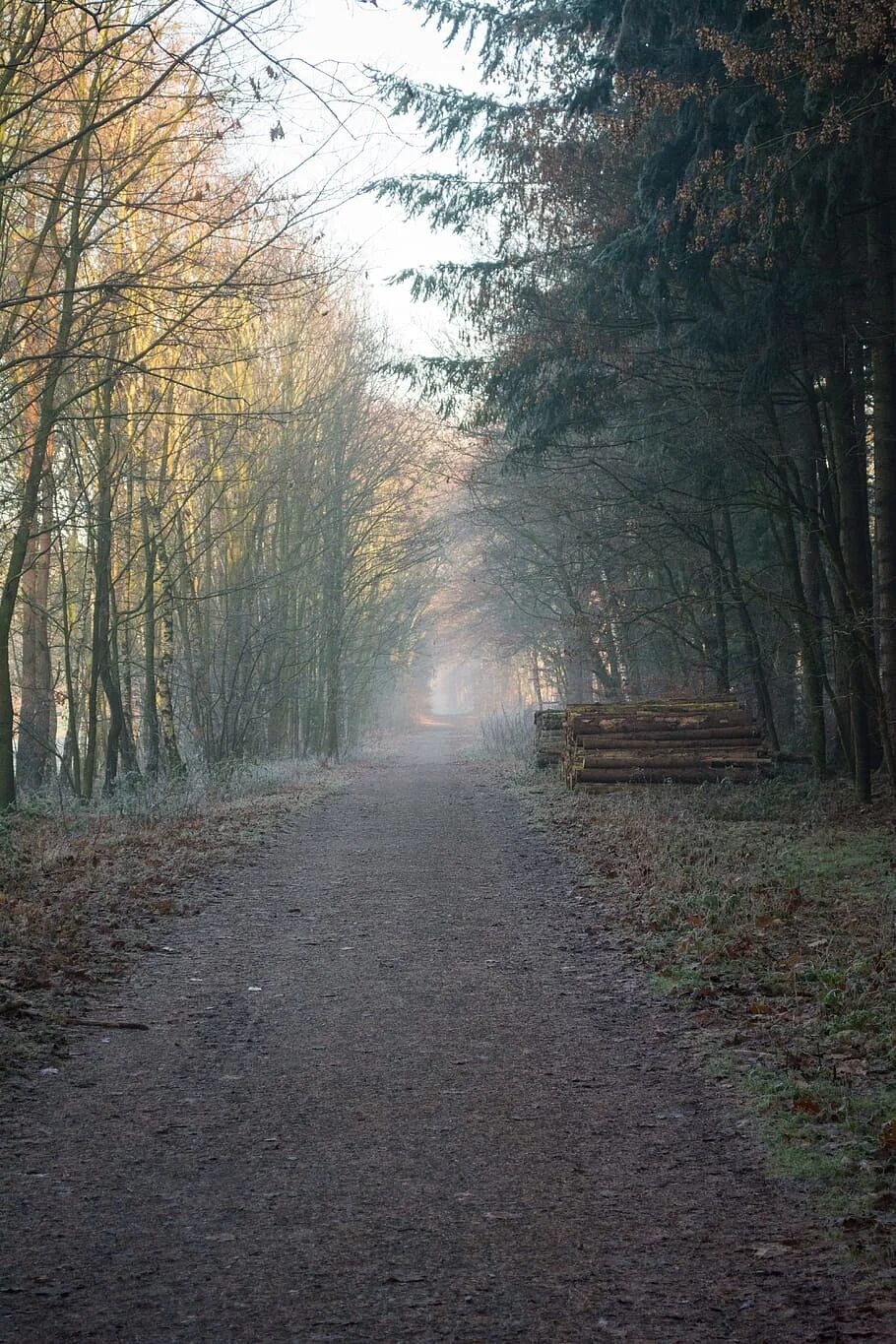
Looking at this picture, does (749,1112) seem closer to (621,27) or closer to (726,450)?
(621,27)

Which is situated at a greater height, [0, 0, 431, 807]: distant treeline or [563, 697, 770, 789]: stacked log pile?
[0, 0, 431, 807]: distant treeline

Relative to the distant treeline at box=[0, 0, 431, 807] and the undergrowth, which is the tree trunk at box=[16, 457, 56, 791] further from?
the undergrowth

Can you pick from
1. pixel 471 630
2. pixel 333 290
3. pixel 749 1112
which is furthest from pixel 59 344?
pixel 471 630

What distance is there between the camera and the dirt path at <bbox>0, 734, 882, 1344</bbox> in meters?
3.18

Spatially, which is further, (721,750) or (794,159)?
(721,750)

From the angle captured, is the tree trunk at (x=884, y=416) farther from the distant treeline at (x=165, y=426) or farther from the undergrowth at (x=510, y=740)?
the undergrowth at (x=510, y=740)

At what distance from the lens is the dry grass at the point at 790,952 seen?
4.29 meters

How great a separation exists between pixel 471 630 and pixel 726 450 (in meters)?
30.3

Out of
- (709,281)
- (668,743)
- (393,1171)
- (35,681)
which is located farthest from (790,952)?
(35,681)

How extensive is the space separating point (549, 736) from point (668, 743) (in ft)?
17.1

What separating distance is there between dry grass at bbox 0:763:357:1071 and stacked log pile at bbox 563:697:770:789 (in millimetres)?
4784

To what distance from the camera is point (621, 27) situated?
11.2 meters

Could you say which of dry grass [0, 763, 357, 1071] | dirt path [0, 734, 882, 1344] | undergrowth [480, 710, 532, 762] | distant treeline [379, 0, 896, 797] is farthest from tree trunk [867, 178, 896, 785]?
undergrowth [480, 710, 532, 762]

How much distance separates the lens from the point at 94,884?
9.69 m
